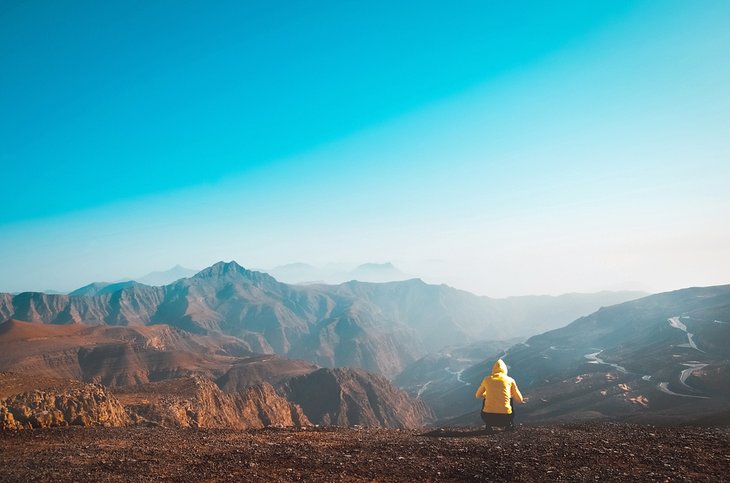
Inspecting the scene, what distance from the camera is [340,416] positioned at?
125750 millimetres

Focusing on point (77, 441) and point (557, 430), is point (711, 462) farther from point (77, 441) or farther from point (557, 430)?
point (77, 441)

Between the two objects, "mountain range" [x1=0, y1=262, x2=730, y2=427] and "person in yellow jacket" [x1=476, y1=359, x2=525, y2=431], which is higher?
"person in yellow jacket" [x1=476, y1=359, x2=525, y2=431]

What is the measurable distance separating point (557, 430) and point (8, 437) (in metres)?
19.3

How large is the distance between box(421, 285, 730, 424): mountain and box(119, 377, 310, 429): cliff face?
44003 mm

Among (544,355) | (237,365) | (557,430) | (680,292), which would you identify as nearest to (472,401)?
(544,355)

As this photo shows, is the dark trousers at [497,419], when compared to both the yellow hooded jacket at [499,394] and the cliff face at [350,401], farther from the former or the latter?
the cliff face at [350,401]

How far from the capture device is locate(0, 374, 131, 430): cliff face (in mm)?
15852

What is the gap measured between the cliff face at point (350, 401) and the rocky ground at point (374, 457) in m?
117

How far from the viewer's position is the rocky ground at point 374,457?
9586 millimetres

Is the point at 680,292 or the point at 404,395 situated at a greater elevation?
the point at 680,292

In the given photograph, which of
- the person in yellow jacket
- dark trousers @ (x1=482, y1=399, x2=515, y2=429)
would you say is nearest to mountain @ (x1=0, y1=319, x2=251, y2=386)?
dark trousers @ (x1=482, y1=399, x2=515, y2=429)

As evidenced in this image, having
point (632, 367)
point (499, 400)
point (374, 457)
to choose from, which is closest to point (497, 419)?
point (499, 400)

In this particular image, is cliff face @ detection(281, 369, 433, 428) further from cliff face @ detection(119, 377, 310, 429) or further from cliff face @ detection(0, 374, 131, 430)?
cliff face @ detection(0, 374, 131, 430)

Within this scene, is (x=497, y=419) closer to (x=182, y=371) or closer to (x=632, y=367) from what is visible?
(x=632, y=367)
